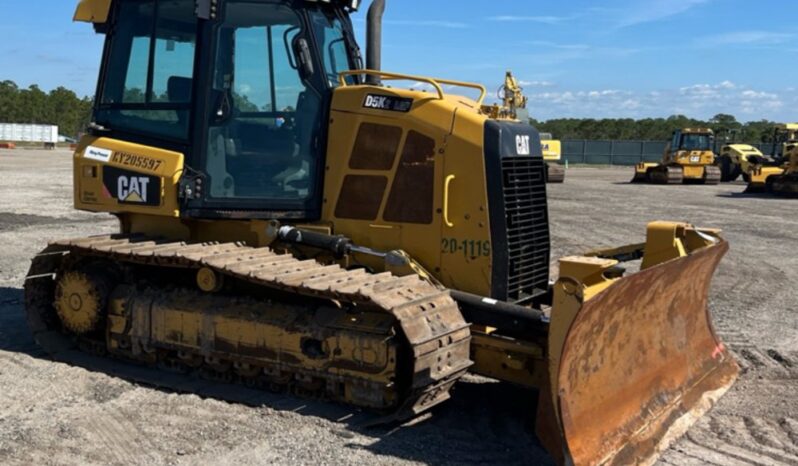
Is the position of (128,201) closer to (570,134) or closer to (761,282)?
(761,282)

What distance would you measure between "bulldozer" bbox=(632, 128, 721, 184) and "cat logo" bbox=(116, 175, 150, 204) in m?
32.0

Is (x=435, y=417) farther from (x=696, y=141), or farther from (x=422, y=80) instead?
(x=696, y=141)

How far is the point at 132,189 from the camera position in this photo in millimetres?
6941

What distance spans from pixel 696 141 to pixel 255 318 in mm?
34422

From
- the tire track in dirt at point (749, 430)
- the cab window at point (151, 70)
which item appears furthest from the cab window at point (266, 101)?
the tire track in dirt at point (749, 430)

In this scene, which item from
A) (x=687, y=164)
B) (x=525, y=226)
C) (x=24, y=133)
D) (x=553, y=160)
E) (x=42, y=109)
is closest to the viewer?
(x=525, y=226)

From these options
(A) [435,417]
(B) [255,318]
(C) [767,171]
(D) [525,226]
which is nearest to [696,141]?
(C) [767,171]

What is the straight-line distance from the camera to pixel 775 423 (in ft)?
19.2

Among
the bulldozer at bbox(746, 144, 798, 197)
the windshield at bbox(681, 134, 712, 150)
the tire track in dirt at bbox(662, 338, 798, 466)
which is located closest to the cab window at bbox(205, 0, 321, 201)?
the tire track in dirt at bbox(662, 338, 798, 466)

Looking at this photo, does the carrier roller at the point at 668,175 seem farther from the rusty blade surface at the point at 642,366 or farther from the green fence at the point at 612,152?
the rusty blade surface at the point at 642,366

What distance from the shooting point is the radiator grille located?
6.11 meters

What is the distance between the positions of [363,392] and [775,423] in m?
2.97

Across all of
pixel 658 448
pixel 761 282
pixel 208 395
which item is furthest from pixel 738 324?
pixel 208 395

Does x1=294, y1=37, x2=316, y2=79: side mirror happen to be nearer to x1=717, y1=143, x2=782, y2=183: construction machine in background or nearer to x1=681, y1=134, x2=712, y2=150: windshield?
x1=681, y1=134, x2=712, y2=150: windshield
